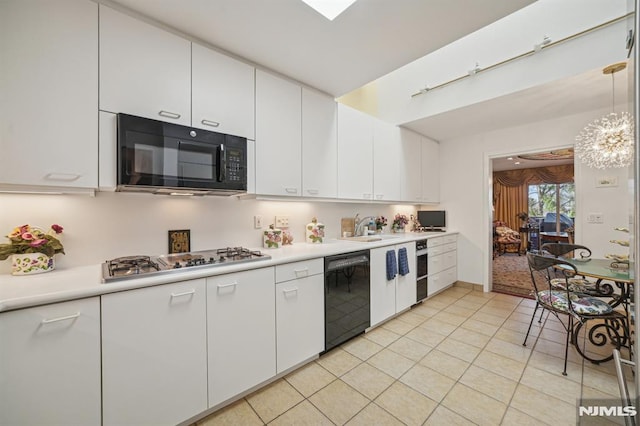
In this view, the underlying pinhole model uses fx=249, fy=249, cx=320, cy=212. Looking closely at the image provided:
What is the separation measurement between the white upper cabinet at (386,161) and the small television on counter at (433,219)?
1.07m

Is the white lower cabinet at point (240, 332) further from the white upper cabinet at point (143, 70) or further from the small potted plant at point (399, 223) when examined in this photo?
the small potted plant at point (399, 223)

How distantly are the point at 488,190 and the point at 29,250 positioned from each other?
189 inches

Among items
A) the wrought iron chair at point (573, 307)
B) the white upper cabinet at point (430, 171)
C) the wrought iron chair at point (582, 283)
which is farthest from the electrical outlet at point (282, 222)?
the wrought iron chair at point (582, 283)

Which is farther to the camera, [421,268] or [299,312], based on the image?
[421,268]

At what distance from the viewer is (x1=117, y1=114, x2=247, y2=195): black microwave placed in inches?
55.7

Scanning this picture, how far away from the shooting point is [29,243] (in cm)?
131

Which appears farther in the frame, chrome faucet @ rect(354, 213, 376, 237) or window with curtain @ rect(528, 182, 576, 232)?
window with curtain @ rect(528, 182, 576, 232)

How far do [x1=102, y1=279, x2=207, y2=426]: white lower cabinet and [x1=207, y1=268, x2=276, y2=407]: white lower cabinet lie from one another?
67mm

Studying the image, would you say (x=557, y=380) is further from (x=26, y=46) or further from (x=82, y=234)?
(x=26, y=46)

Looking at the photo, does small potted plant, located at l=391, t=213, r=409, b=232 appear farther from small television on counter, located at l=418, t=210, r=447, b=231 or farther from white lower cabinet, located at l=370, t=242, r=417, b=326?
white lower cabinet, located at l=370, t=242, r=417, b=326

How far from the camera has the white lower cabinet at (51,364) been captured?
990 millimetres

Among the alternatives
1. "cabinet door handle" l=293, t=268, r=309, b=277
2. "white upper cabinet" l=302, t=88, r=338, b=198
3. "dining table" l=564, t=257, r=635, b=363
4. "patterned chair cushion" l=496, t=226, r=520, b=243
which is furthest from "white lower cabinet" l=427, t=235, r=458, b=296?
"patterned chair cushion" l=496, t=226, r=520, b=243

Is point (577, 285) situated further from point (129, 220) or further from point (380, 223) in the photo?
point (129, 220)

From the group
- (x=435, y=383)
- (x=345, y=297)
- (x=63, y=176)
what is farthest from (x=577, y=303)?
(x=63, y=176)
